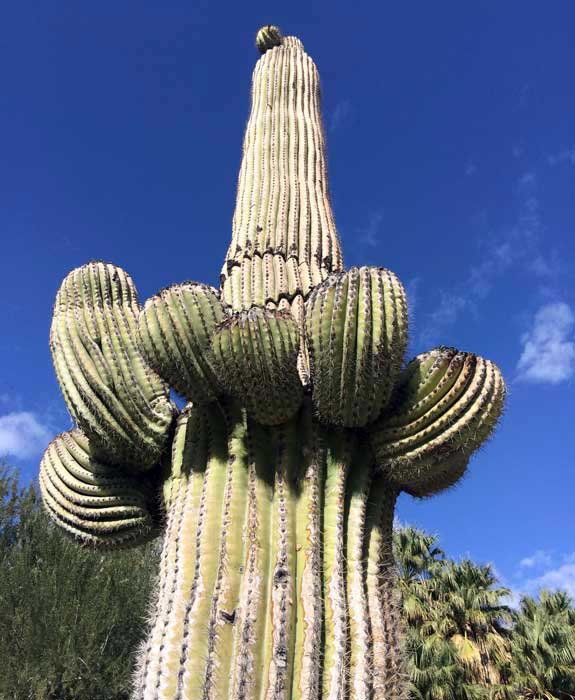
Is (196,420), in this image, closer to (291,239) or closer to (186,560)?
(186,560)

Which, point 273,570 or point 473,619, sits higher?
point 473,619

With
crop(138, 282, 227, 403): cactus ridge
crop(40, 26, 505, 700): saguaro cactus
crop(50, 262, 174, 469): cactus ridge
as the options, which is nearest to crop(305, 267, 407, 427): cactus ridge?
crop(40, 26, 505, 700): saguaro cactus

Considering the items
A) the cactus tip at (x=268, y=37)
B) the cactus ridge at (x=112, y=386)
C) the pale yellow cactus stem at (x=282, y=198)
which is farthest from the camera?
the cactus tip at (x=268, y=37)

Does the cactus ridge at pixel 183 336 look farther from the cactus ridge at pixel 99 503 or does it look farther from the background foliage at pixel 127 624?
the background foliage at pixel 127 624

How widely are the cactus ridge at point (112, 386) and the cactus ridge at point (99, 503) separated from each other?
16cm

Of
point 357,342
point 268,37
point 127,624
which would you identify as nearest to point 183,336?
point 357,342

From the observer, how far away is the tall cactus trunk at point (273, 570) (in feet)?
7.96

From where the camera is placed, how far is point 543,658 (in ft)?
36.8

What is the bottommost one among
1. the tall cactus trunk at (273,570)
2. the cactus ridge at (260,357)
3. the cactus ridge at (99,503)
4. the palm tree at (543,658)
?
the tall cactus trunk at (273,570)

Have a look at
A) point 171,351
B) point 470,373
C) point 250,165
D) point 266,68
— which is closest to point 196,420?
point 171,351

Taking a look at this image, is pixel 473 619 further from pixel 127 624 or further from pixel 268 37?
pixel 268 37

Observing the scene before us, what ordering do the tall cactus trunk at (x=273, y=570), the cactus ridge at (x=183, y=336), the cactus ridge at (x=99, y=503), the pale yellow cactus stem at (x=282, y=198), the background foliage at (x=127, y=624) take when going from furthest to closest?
the background foliage at (x=127, y=624) → the pale yellow cactus stem at (x=282, y=198) → the cactus ridge at (x=99, y=503) → the cactus ridge at (x=183, y=336) → the tall cactus trunk at (x=273, y=570)

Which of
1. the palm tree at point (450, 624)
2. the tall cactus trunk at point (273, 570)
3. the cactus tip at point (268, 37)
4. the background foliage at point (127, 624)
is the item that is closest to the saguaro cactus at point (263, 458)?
the tall cactus trunk at point (273, 570)

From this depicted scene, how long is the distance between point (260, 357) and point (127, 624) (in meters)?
8.88
